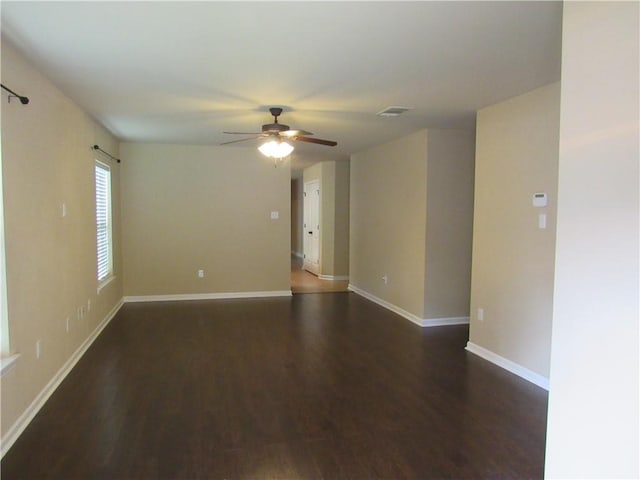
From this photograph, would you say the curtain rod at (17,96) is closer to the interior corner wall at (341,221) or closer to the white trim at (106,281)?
the white trim at (106,281)

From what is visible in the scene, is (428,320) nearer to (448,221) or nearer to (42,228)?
(448,221)

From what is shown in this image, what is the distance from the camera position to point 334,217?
8.62 meters

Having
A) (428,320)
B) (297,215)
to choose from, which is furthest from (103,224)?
(297,215)

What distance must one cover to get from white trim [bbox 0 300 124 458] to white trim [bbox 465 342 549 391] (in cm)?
370

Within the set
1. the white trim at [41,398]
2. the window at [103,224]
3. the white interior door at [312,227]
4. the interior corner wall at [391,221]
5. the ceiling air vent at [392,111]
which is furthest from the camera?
the white interior door at [312,227]

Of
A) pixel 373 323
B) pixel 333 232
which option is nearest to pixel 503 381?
pixel 373 323

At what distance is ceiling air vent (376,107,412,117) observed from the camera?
13.6ft

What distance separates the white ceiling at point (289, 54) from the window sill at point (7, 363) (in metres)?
1.70

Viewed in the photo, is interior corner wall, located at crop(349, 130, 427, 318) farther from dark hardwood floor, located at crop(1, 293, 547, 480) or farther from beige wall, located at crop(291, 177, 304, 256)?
beige wall, located at crop(291, 177, 304, 256)

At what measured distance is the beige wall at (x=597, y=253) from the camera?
160 cm

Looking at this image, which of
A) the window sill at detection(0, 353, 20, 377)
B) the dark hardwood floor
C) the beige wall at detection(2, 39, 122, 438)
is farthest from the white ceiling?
the dark hardwood floor

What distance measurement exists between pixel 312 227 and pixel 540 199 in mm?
6544

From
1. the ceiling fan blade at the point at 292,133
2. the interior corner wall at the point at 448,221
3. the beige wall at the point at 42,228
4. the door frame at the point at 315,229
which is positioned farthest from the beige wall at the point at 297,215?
the ceiling fan blade at the point at 292,133

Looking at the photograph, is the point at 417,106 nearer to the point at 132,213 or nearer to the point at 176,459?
the point at 176,459
